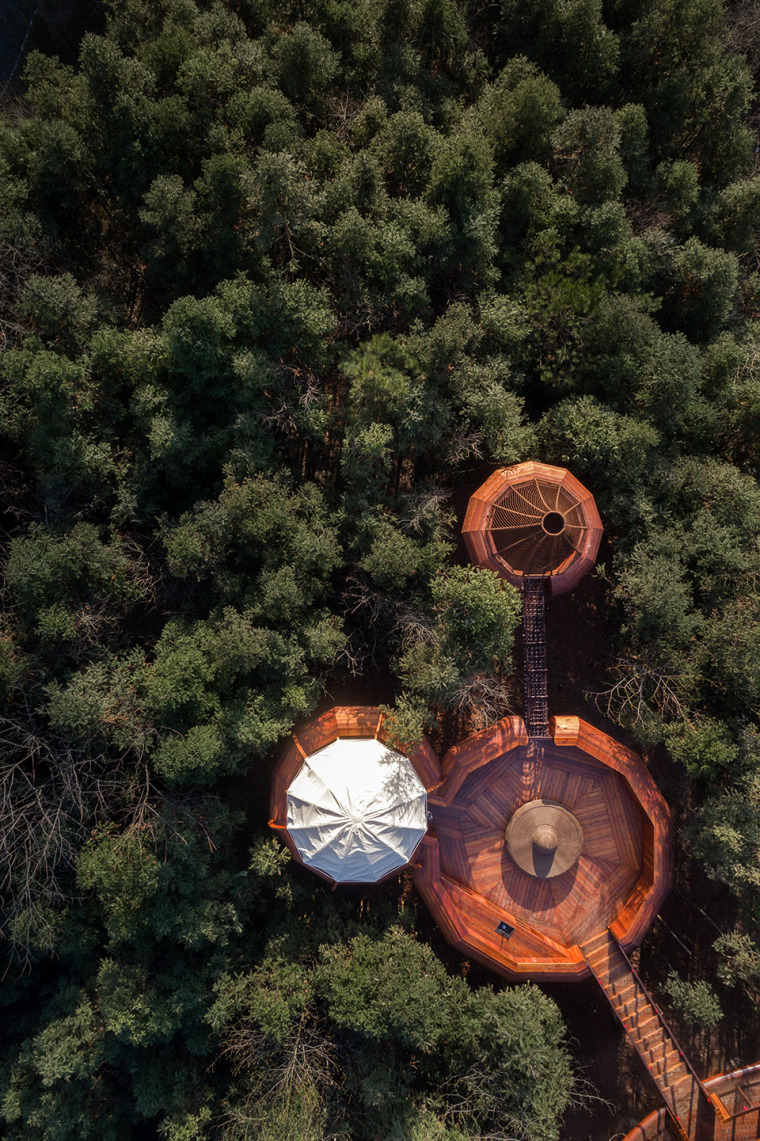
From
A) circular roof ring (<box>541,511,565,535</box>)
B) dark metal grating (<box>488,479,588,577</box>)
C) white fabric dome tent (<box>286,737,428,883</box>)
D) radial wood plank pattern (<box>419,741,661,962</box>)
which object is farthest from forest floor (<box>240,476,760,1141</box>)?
circular roof ring (<box>541,511,565,535</box>)

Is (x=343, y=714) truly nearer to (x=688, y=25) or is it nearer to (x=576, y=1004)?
(x=576, y=1004)

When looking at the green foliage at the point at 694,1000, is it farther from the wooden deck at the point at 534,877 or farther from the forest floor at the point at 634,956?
the wooden deck at the point at 534,877

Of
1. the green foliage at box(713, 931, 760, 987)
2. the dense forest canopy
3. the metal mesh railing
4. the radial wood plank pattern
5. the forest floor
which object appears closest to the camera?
the dense forest canopy

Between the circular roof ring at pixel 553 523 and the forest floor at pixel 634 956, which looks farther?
the forest floor at pixel 634 956

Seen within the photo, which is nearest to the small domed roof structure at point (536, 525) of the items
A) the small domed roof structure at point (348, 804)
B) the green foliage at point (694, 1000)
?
the small domed roof structure at point (348, 804)

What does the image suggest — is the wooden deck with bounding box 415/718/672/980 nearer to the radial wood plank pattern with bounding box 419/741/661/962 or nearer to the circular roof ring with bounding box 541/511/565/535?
the radial wood plank pattern with bounding box 419/741/661/962

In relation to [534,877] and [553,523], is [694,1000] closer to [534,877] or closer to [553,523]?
[534,877]
